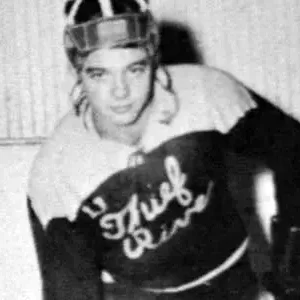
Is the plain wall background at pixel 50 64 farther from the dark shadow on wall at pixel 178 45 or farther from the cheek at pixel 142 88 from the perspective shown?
the cheek at pixel 142 88

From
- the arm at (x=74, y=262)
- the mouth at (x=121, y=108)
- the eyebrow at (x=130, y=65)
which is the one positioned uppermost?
the eyebrow at (x=130, y=65)

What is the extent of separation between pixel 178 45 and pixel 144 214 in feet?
0.89

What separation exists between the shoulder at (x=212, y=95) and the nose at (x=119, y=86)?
0.25 ft

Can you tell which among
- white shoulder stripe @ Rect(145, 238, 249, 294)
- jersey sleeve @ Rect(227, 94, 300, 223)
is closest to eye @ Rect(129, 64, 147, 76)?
jersey sleeve @ Rect(227, 94, 300, 223)

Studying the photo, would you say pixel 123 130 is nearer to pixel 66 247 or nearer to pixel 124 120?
pixel 124 120

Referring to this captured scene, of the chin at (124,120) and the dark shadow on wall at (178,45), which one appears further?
the dark shadow on wall at (178,45)

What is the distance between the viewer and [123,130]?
69 centimetres

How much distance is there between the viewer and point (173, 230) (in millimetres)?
695

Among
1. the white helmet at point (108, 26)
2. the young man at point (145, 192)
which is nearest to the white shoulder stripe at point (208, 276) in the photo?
the young man at point (145, 192)

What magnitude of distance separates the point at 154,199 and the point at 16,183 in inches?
7.6

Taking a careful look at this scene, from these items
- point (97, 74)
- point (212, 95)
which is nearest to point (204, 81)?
point (212, 95)

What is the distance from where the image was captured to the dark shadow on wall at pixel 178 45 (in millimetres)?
845

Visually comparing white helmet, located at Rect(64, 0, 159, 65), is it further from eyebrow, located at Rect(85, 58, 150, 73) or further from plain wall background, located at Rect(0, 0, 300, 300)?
plain wall background, located at Rect(0, 0, 300, 300)

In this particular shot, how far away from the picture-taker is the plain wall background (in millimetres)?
773
